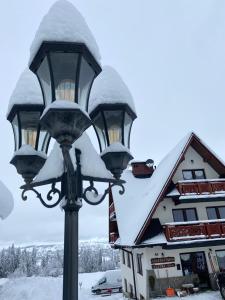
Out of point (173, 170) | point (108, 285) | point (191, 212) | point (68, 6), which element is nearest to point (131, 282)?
point (191, 212)

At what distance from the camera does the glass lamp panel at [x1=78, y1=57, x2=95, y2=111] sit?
270cm

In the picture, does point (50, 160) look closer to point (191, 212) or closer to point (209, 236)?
point (209, 236)

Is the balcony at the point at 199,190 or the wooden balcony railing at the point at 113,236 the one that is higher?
the balcony at the point at 199,190

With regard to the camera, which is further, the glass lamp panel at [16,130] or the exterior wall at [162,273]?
the exterior wall at [162,273]

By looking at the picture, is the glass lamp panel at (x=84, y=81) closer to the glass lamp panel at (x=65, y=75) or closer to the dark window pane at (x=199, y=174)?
the glass lamp panel at (x=65, y=75)

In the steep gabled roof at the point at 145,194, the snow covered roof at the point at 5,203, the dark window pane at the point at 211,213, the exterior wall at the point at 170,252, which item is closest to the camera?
the snow covered roof at the point at 5,203

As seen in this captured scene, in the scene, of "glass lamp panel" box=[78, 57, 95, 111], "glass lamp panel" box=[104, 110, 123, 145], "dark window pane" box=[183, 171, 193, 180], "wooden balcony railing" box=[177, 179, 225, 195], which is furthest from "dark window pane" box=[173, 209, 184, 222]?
"glass lamp panel" box=[78, 57, 95, 111]

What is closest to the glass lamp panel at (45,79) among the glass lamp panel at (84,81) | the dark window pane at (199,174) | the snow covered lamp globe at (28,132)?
the glass lamp panel at (84,81)

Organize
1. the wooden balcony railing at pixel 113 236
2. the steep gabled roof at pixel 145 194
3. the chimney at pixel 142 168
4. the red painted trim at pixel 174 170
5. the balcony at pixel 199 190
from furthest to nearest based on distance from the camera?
the chimney at pixel 142 168, the wooden balcony railing at pixel 113 236, the balcony at pixel 199 190, the steep gabled roof at pixel 145 194, the red painted trim at pixel 174 170

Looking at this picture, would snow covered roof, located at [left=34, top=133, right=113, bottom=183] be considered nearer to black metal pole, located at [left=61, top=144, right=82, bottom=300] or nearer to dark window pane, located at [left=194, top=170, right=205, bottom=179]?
black metal pole, located at [left=61, top=144, right=82, bottom=300]

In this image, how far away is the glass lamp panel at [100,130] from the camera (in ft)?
11.9

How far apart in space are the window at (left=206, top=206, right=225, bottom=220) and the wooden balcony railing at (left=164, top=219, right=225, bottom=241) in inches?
65.6

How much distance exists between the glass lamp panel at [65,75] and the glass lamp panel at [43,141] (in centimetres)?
101

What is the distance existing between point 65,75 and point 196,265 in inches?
633
